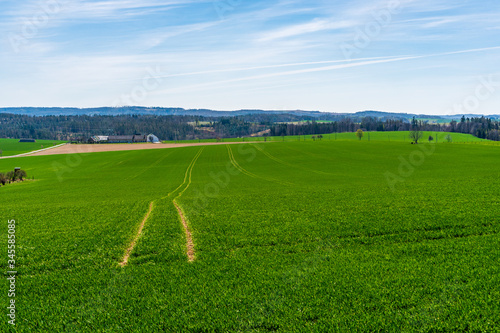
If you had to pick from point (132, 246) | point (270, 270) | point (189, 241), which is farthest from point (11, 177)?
point (270, 270)

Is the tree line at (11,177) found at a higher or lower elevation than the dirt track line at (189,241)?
lower

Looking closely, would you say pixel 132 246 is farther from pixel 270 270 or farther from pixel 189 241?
pixel 270 270

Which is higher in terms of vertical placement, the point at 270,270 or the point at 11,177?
the point at 270,270

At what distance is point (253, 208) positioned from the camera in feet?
87.9

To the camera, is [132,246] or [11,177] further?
[11,177]

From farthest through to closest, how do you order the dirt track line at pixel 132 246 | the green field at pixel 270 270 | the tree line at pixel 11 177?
1. the tree line at pixel 11 177
2. the dirt track line at pixel 132 246
3. the green field at pixel 270 270

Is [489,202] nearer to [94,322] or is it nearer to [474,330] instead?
[474,330]

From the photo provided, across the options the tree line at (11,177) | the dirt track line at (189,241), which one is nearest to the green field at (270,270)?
the dirt track line at (189,241)

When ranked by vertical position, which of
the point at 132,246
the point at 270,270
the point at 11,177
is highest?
the point at 270,270

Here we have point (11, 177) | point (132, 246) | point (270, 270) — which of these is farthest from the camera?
point (11, 177)

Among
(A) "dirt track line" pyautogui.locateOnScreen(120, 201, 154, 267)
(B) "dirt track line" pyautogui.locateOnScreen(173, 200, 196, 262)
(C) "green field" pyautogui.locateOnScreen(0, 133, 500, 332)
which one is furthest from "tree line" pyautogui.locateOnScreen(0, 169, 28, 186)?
(B) "dirt track line" pyautogui.locateOnScreen(173, 200, 196, 262)

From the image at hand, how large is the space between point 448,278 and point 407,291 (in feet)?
7.59

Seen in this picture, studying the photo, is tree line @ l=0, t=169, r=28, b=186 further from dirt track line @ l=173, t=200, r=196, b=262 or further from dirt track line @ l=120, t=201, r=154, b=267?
dirt track line @ l=173, t=200, r=196, b=262

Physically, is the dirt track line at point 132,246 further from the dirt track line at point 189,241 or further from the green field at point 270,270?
the dirt track line at point 189,241
